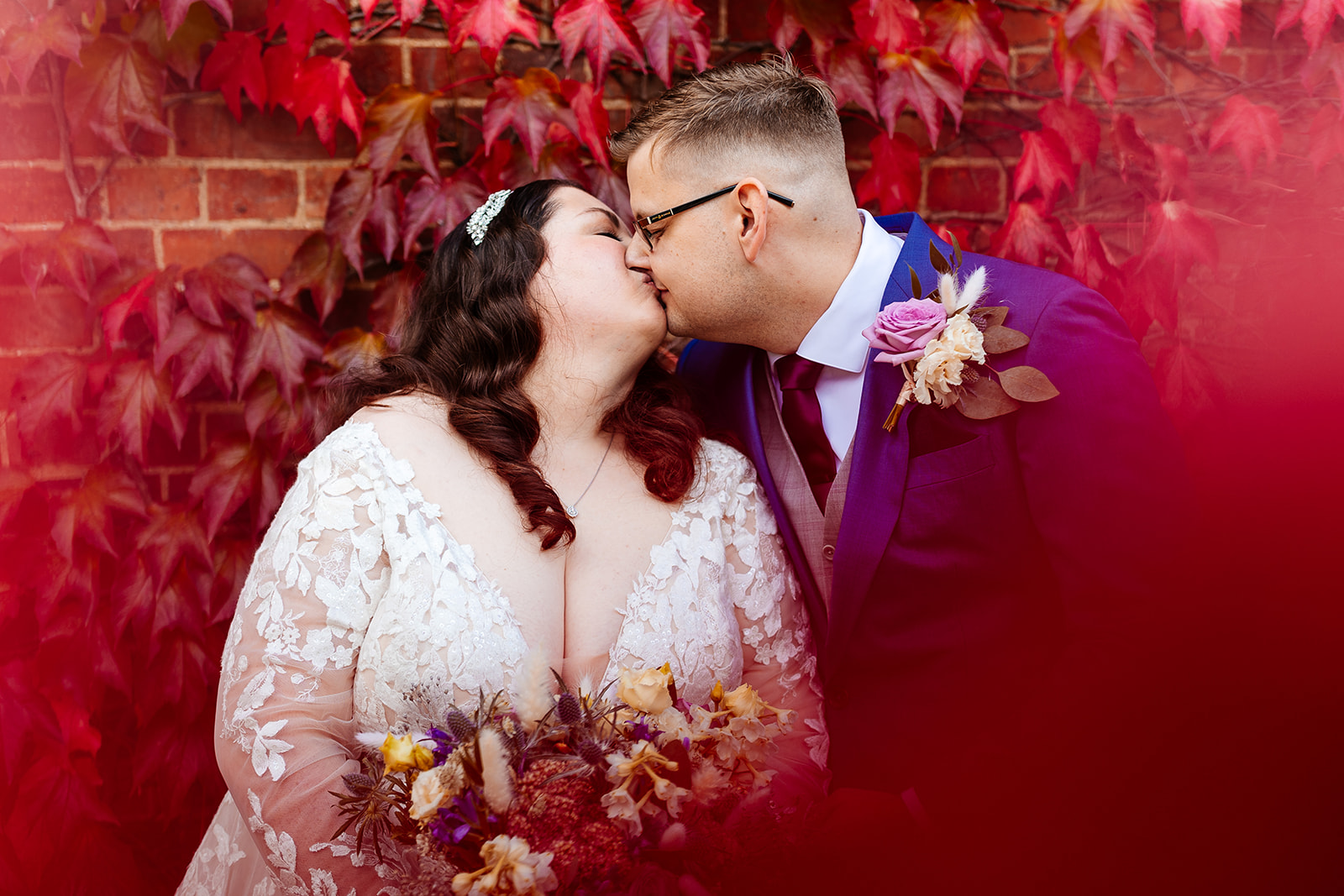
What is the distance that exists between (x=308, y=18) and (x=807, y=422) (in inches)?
53.5

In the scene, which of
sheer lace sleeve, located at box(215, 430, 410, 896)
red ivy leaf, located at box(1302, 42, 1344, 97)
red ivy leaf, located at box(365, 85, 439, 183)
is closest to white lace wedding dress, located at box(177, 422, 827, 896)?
sheer lace sleeve, located at box(215, 430, 410, 896)

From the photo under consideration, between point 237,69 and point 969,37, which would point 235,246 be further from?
point 969,37

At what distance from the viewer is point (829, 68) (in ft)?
6.27

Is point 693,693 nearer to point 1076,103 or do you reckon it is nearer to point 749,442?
point 749,442

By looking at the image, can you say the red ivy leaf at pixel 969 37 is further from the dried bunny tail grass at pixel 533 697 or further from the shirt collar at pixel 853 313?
the dried bunny tail grass at pixel 533 697

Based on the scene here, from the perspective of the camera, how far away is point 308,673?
1.33 meters

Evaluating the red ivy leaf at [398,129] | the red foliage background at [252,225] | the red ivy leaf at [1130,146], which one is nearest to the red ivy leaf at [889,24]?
the red foliage background at [252,225]

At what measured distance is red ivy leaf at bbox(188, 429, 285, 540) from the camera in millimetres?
1885

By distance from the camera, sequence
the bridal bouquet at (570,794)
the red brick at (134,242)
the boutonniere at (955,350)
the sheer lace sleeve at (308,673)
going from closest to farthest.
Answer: the bridal bouquet at (570,794)
the sheer lace sleeve at (308,673)
the boutonniere at (955,350)
the red brick at (134,242)

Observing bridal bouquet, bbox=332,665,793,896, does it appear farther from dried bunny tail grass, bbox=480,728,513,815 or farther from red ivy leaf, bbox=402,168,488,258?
red ivy leaf, bbox=402,168,488,258

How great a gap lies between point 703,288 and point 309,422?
96cm

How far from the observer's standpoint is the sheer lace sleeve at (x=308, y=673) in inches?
49.8

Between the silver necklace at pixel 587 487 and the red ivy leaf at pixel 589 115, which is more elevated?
the red ivy leaf at pixel 589 115

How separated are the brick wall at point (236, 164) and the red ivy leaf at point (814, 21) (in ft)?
0.60
